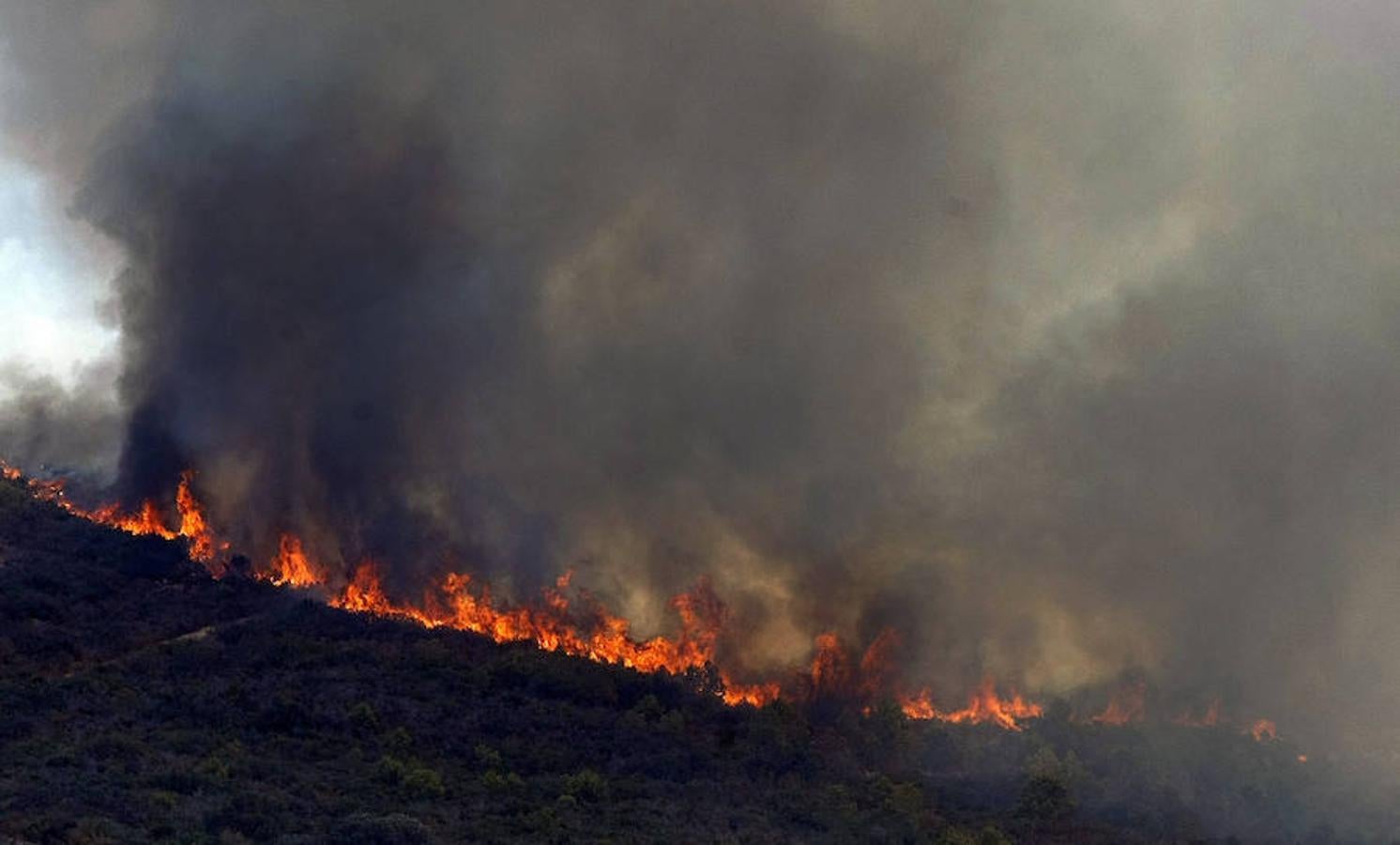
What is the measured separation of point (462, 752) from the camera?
4538 centimetres

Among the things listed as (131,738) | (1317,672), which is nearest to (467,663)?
(131,738)

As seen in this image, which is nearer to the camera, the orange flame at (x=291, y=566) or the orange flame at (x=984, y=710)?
the orange flame at (x=984, y=710)

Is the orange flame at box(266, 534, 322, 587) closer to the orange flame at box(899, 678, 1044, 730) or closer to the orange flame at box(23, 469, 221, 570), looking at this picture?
the orange flame at box(23, 469, 221, 570)

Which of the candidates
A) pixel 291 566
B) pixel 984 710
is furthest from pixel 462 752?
pixel 984 710

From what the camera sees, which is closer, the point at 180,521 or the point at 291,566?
the point at 291,566

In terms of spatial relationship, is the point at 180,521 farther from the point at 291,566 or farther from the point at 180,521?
the point at 291,566

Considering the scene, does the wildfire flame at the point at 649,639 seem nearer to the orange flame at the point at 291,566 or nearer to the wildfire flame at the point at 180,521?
the orange flame at the point at 291,566

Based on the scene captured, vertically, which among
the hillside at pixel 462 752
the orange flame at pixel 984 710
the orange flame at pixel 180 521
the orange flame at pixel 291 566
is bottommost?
the hillside at pixel 462 752

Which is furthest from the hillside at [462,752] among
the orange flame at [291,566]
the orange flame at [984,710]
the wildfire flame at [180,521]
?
the wildfire flame at [180,521]

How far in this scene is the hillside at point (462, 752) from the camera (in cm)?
3681

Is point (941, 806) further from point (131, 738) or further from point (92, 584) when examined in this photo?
point (92, 584)

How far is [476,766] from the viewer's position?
44094mm

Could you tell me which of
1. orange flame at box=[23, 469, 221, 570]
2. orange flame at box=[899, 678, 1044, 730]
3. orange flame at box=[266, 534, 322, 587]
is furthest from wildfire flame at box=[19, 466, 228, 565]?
orange flame at box=[899, 678, 1044, 730]

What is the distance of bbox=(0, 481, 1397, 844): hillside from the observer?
36.8 metres
